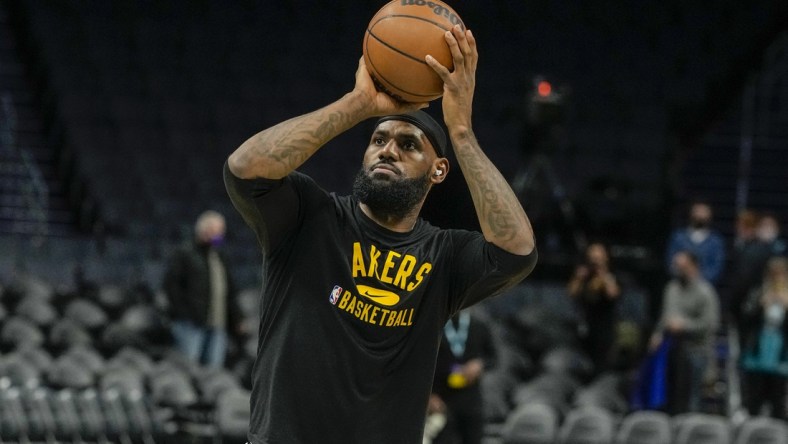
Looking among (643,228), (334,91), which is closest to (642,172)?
(643,228)

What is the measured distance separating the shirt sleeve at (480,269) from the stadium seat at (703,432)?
229 inches

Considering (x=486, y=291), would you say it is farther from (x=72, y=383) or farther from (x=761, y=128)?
(x=761, y=128)

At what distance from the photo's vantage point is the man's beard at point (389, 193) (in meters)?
3.54

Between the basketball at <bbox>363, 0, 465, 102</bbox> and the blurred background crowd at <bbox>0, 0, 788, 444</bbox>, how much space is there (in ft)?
15.7

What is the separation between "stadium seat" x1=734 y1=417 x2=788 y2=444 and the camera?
903 centimetres

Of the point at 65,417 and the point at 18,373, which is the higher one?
the point at 18,373

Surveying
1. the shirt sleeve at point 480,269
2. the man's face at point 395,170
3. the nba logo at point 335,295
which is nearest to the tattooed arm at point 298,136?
the man's face at point 395,170

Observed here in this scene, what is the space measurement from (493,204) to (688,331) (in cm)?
749

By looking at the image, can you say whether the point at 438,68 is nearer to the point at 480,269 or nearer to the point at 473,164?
the point at 473,164

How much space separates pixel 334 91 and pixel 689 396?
21.8 ft

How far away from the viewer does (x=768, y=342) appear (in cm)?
1031

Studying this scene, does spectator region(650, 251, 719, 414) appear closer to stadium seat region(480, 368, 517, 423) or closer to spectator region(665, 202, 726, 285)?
spectator region(665, 202, 726, 285)

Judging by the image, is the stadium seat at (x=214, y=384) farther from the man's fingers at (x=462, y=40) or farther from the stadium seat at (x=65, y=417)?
the man's fingers at (x=462, y=40)

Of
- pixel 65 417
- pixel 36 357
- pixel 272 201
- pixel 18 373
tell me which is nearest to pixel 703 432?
pixel 65 417
